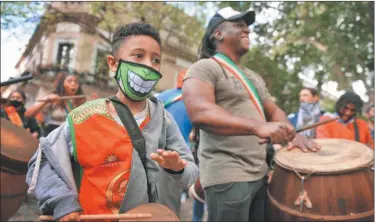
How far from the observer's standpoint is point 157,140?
1670 mm

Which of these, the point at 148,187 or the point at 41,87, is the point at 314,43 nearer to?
the point at 148,187

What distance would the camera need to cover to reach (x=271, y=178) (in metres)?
2.66

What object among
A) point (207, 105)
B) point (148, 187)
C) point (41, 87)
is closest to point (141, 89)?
point (148, 187)

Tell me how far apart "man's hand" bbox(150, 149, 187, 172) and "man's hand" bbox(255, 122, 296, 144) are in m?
0.61

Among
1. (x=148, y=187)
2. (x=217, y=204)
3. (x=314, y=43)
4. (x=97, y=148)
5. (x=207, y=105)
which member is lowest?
(x=217, y=204)

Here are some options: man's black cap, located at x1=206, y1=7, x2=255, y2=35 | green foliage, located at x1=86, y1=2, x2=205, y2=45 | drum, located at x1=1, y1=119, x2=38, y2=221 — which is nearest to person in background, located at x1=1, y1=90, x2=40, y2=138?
drum, located at x1=1, y1=119, x2=38, y2=221

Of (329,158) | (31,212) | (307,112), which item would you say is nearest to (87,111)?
(329,158)

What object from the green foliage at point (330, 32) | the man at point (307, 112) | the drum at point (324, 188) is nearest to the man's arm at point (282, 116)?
the drum at point (324, 188)

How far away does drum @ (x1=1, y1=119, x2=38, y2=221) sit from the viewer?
11.3 ft

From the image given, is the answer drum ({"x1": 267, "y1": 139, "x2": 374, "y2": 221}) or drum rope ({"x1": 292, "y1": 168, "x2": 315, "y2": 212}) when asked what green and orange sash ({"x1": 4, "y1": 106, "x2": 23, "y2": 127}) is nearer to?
drum ({"x1": 267, "y1": 139, "x2": 374, "y2": 221})

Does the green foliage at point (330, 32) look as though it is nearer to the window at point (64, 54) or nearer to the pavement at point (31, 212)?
the pavement at point (31, 212)

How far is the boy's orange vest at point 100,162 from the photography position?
1.51 metres

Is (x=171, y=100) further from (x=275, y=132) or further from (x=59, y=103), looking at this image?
(x=59, y=103)

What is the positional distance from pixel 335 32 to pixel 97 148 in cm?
952
